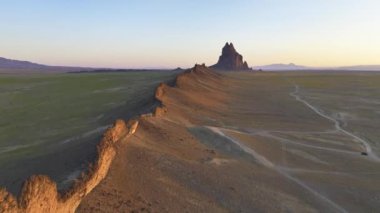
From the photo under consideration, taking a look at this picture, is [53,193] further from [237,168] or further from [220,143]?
[220,143]

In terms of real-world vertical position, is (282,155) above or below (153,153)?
below

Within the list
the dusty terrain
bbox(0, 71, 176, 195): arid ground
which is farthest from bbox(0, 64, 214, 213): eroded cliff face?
bbox(0, 71, 176, 195): arid ground

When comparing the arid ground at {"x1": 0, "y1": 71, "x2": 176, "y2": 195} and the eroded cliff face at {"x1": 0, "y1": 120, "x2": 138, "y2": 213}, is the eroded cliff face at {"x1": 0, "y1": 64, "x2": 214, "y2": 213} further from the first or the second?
the arid ground at {"x1": 0, "y1": 71, "x2": 176, "y2": 195}

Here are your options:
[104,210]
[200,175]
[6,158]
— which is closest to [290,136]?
[200,175]

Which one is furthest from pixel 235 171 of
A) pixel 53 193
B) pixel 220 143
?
pixel 53 193

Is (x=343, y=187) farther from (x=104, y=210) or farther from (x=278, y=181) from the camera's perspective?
(x=104, y=210)
